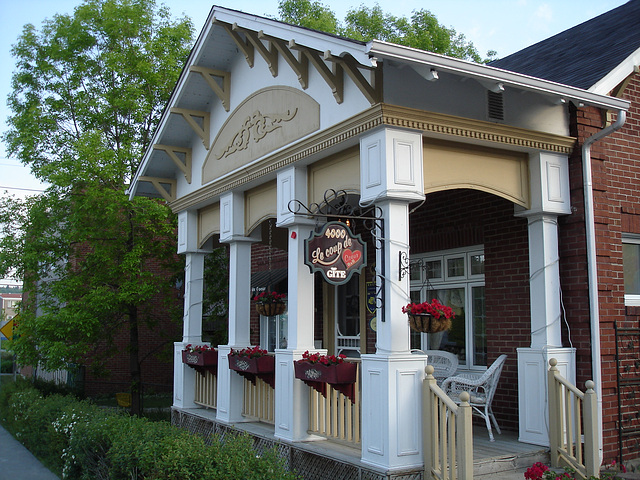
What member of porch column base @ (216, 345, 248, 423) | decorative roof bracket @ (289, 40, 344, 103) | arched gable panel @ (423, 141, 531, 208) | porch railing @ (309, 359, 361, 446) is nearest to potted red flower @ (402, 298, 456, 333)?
porch railing @ (309, 359, 361, 446)

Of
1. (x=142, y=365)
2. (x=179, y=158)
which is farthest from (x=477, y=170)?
(x=142, y=365)

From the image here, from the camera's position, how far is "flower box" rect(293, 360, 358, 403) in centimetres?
686

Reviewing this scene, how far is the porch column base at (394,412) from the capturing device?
19.6ft

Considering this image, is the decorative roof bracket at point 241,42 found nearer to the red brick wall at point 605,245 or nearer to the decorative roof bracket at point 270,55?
the decorative roof bracket at point 270,55

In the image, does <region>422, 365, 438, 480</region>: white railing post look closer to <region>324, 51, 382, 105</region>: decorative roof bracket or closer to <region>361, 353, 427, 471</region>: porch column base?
<region>361, 353, 427, 471</region>: porch column base

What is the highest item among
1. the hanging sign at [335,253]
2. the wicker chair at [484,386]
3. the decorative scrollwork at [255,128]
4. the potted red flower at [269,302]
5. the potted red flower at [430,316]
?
the decorative scrollwork at [255,128]

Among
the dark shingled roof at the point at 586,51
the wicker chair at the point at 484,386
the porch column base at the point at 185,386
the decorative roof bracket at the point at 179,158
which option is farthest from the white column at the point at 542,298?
the decorative roof bracket at the point at 179,158

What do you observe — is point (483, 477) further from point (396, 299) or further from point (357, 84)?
point (357, 84)

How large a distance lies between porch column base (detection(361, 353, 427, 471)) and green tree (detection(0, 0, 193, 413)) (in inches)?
325

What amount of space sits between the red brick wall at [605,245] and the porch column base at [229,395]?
15.1 ft

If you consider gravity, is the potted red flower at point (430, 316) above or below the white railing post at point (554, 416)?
above

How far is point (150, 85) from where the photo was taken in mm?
15305

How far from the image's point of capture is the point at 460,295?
920 centimetres

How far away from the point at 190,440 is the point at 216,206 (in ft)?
16.5
